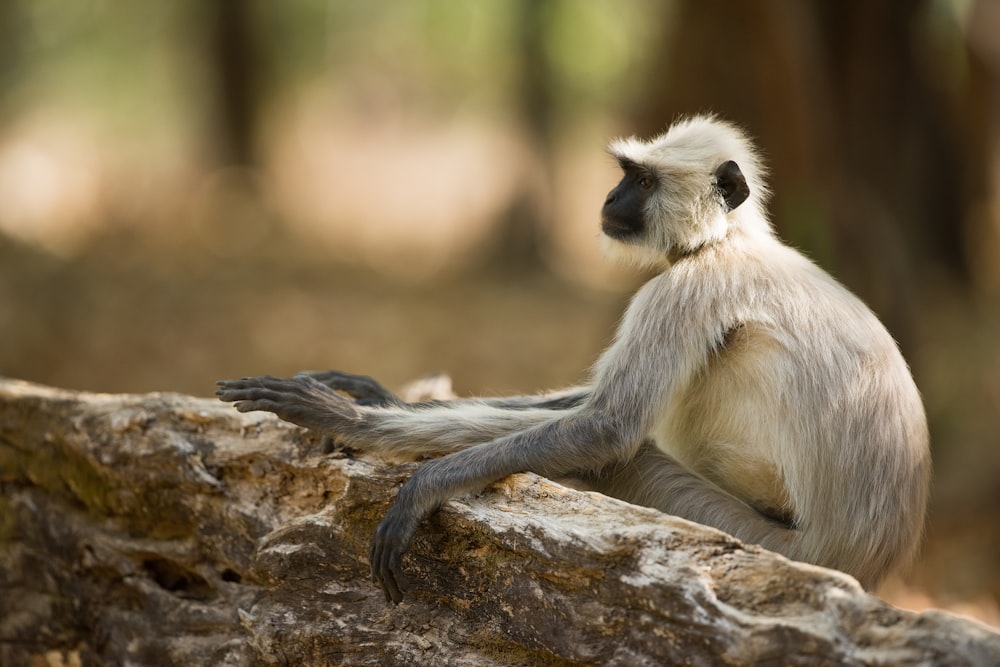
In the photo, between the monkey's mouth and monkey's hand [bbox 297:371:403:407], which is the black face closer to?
the monkey's mouth

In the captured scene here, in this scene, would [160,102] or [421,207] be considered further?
[160,102]

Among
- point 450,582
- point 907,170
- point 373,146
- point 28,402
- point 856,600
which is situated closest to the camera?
point 856,600

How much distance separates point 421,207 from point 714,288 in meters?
11.8

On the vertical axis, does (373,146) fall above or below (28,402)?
above

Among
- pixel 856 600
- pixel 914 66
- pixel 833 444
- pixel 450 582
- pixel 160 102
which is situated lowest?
pixel 450 582

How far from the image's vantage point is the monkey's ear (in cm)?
359

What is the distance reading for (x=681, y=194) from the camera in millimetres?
3662

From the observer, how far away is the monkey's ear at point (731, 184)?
3590 mm

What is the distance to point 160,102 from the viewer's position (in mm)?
21266

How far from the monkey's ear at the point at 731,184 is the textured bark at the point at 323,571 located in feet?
4.02

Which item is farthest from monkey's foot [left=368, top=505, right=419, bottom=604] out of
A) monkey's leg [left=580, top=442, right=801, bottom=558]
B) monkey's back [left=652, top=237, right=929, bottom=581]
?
monkey's back [left=652, top=237, right=929, bottom=581]

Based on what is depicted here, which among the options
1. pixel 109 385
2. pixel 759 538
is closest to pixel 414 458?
pixel 759 538

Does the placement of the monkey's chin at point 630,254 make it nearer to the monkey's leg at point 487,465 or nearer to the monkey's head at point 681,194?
the monkey's head at point 681,194

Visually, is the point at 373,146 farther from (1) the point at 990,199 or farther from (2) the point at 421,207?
(1) the point at 990,199
